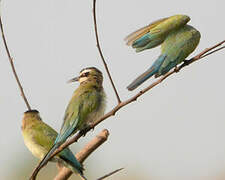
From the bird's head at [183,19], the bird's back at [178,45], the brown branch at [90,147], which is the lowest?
the brown branch at [90,147]

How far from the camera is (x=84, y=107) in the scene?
4289 mm

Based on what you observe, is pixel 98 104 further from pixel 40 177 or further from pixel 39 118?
pixel 40 177

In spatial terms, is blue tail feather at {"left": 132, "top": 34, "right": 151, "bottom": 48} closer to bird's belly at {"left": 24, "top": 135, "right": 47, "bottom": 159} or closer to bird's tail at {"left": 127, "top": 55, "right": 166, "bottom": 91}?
bird's tail at {"left": 127, "top": 55, "right": 166, "bottom": 91}

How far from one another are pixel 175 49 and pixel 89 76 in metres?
0.90

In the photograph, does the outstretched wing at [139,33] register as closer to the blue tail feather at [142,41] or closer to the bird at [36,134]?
the blue tail feather at [142,41]

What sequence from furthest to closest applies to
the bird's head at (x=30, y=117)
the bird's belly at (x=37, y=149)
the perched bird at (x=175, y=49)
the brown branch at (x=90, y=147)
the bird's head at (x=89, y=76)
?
the bird's head at (x=30, y=117), the bird's belly at (x=37, y=149), the bird's head at (x=89, y=76), the perched bird at (x=175, y=49), the brown branch at (x=90, y=147)

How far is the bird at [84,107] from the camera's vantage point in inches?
156

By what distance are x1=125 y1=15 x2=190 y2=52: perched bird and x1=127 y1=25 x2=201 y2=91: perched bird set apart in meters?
0.10

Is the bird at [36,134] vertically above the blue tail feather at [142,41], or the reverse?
the blue tail feather at [142,41]

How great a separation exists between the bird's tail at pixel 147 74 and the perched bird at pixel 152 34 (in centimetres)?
16

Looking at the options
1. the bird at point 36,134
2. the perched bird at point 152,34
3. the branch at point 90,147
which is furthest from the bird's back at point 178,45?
the bird at point 36,134

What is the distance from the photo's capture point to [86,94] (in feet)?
14.7

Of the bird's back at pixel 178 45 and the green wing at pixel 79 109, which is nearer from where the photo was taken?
the green wing at pixel 79 109

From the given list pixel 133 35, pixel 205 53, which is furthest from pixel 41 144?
pixel 205 53
